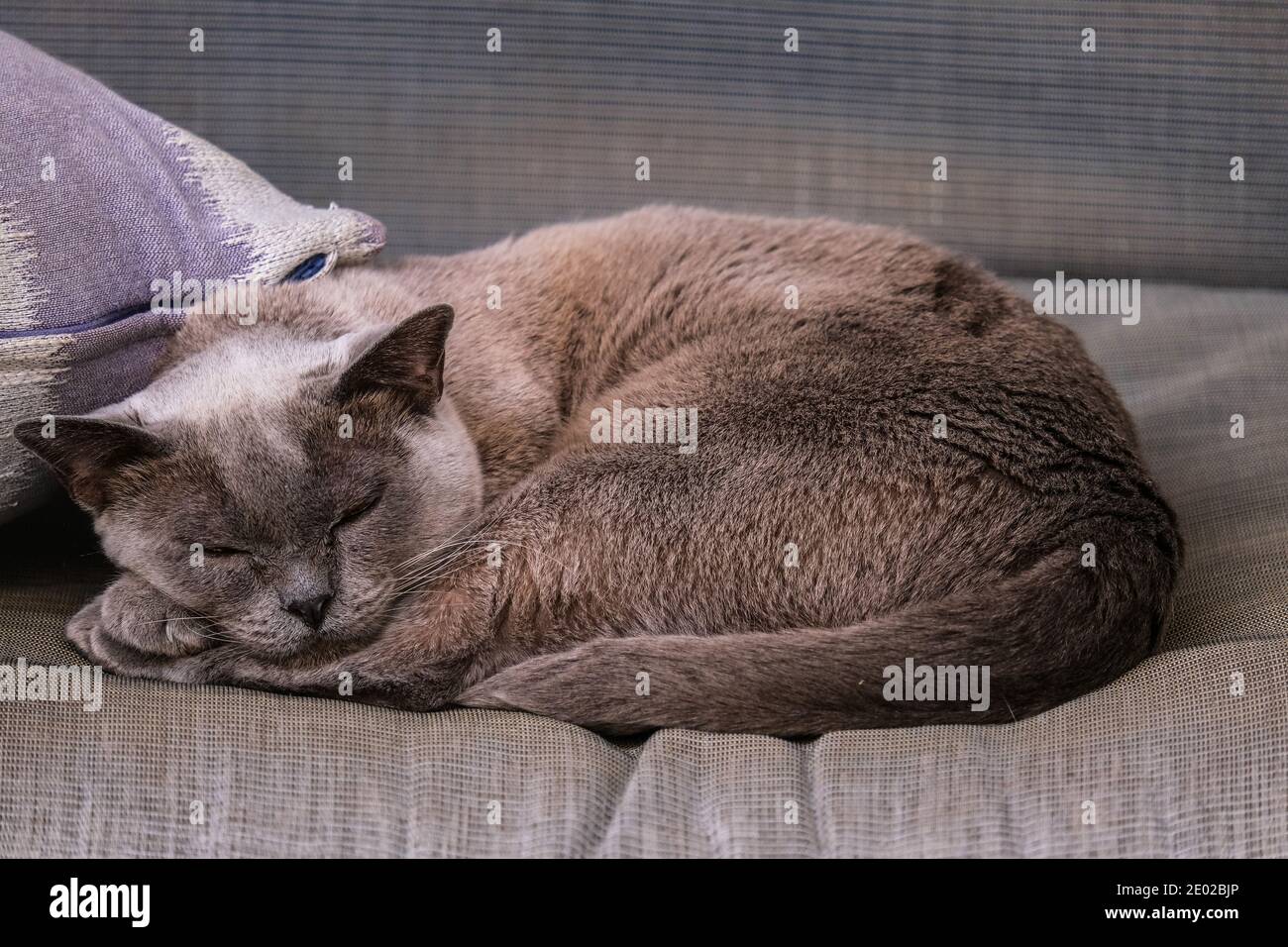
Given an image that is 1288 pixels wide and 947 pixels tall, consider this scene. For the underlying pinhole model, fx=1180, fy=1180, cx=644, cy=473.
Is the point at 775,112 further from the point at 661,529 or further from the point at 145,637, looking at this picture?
the point at 145,637

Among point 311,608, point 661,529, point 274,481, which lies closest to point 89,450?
point 274,481

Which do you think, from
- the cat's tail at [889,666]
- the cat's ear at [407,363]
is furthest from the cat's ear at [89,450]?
the cat's tail at [889,666]

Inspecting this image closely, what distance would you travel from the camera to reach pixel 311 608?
1469 mm

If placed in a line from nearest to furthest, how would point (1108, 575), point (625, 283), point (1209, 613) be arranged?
point (1108, 575) → point (1209, 613) → point (625, 283)

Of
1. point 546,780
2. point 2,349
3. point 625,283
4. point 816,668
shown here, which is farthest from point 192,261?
point 816,668

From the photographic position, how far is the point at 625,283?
1969mm

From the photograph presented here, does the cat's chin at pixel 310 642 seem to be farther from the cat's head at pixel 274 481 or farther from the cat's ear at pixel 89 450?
the cat's ear at pixel 89 450

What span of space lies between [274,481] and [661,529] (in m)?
0.49

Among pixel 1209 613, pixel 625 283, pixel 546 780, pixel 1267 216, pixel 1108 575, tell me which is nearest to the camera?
pixel 546 780

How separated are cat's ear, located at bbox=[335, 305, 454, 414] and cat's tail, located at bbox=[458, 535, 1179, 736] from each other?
0.44m

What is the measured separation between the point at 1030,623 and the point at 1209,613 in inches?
18.1

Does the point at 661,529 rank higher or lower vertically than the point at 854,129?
lower

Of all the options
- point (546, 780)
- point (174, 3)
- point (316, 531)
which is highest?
point (174, 3)

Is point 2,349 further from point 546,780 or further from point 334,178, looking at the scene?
point 334,178
